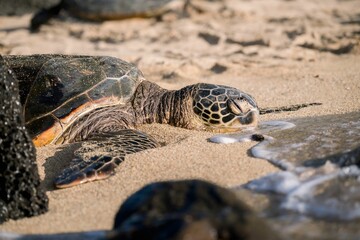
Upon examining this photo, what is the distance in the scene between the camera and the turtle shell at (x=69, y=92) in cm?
412

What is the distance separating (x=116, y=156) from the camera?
353 cm

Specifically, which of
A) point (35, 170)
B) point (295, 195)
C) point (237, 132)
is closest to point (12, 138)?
point (35, 170)

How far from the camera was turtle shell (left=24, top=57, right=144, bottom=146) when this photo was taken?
13.5 ft

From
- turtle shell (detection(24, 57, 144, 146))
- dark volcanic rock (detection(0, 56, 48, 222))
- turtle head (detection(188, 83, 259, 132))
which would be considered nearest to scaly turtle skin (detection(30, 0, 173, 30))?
turtle shell (detection(24, 57, 144, 146))

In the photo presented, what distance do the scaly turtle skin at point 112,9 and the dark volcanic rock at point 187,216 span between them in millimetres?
6655


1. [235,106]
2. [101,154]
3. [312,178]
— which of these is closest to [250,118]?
[235,106]

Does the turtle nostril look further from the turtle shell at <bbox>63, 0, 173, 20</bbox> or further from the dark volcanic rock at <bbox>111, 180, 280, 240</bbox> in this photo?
the turtle shell at <bbox>63, 0, 173, 20</bbox>

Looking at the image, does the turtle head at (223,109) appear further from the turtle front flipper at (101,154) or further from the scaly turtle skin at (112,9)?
the scaly turtle skin at (112,9)

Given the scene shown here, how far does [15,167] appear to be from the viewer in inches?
111

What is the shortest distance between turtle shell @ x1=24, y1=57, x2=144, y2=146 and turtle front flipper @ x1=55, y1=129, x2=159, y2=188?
28 centimetres

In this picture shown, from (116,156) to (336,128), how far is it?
1.52 metres

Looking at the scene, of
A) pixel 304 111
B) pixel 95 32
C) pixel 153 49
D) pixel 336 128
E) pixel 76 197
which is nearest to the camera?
pixel 76 197

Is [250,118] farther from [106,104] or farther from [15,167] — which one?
[15,167]

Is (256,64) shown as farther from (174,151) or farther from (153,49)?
(174,151)
